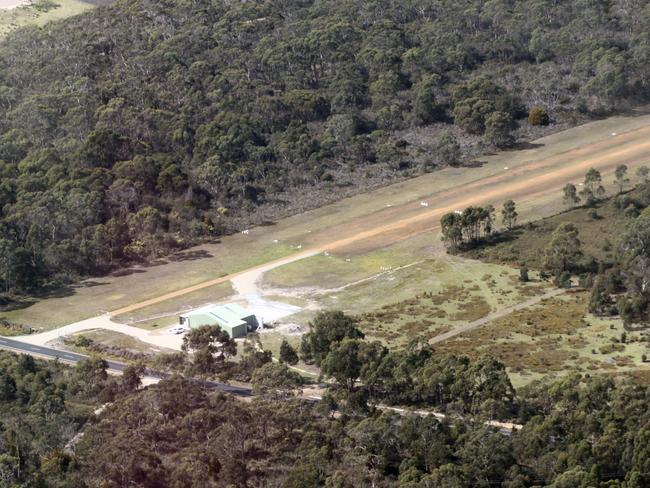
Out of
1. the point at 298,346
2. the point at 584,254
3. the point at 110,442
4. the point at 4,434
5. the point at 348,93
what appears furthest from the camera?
the point at 348,93

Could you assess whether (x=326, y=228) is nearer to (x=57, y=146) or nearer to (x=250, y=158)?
(x=250, y=158)

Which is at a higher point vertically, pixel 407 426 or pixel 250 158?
pixel 250 158

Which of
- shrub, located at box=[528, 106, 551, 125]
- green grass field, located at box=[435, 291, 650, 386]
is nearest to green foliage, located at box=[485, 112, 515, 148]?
shrub, located at box=[528, 106, 551, 125]

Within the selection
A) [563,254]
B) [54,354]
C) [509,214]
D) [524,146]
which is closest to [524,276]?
[563,254]

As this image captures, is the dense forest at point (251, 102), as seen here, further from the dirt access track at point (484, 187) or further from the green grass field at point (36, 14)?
the green grass field at point (36, 14)

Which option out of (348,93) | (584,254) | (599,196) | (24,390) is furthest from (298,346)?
(348,93)

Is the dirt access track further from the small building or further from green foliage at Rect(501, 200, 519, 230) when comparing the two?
the small building
